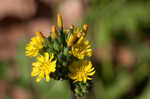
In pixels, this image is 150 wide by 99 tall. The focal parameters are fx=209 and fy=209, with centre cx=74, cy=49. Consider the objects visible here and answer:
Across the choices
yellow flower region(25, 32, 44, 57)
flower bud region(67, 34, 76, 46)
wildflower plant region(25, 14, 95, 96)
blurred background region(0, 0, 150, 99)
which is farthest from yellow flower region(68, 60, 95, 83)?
blurred background region(0, 0, 150, 99)

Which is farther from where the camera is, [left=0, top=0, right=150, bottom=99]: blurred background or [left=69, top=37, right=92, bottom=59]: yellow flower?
[left=0, top=0, right=150, bottom=99]: blurred background

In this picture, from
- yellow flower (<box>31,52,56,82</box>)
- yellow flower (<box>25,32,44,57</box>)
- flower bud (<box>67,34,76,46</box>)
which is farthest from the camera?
yellow flower (<box>25,32,44,57</box>)

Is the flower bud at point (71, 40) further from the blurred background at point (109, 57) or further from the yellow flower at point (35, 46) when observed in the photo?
the blurred background at point (109, 57)

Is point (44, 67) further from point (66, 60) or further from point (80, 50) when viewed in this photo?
point (80, 50)

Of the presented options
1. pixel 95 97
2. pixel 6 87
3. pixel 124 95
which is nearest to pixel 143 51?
pixel 124 95

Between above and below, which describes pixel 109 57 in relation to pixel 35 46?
below

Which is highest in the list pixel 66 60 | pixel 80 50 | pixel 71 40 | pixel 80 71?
pixel 71 40

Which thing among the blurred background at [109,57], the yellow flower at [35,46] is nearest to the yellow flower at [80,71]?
the yellow flower at [35,46]

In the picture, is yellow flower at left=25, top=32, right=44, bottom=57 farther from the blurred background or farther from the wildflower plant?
the blurred background

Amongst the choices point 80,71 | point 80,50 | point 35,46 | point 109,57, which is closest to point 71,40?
point 80,50
